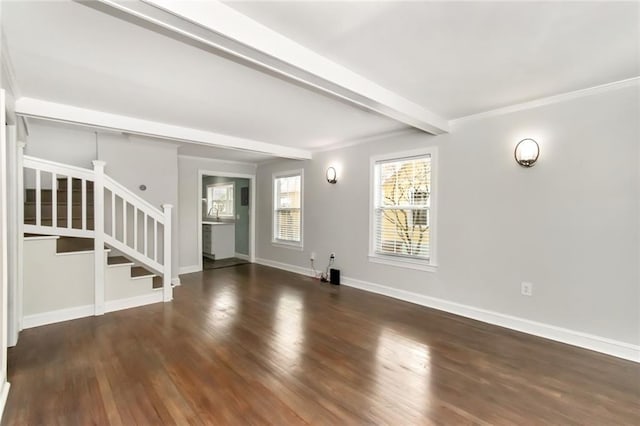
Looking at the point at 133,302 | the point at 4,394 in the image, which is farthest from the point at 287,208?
the point at 4,394

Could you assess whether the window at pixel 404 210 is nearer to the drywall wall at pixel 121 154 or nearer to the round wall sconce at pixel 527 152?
the round wall sconce at pixel 527 152

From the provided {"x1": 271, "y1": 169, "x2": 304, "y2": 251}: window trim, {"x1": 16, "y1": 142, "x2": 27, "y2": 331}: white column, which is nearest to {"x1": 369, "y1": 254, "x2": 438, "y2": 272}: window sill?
{"x1": 271, "y1": 169, "x2": 304, "y2": 251}: window trim

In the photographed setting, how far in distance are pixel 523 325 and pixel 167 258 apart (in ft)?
14.7

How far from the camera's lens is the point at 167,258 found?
425 centimetres

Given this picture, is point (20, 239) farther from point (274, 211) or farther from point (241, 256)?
point (241, 256)

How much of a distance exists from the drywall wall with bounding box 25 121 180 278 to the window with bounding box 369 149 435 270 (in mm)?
3345

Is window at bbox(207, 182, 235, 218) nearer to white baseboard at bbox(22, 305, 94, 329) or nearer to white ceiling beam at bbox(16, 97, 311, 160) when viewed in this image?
white ceiling beam at bbox(16, 97, 311, 160)

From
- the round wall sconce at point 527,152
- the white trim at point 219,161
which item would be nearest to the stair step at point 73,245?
the white trim at point 219,161

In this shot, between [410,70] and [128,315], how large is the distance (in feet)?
13.2

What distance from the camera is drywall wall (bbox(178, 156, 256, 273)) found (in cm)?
599

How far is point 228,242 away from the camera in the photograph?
7750 millimetres

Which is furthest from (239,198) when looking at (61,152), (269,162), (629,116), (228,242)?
(629,116)

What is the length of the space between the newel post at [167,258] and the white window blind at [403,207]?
9.88 feet

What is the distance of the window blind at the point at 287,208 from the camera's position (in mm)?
6176
